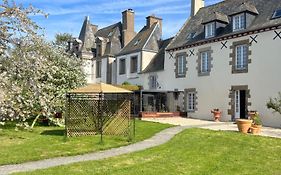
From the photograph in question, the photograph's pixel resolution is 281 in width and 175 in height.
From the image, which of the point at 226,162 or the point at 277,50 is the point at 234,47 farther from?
the point at 226,162

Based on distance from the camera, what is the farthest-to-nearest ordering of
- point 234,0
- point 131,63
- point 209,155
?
point 131,63 → point 234,0 → point 209,155

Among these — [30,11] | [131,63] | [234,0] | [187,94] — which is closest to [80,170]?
[30,11]

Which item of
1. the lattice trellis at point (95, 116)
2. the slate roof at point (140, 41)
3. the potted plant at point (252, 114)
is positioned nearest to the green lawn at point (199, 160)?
the lattice trellis at point (95, 116)

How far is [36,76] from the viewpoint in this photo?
11578 millimetres

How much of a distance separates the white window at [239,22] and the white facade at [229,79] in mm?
858

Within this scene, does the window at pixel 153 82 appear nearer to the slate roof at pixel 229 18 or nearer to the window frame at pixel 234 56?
the slate roof at pixel 229 18

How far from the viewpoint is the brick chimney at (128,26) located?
37.8 meters

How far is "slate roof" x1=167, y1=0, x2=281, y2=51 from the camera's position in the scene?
2003 centimetres

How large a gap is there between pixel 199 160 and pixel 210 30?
1541 centimetres

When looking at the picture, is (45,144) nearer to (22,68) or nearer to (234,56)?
(22,68)

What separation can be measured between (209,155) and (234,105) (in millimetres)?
11731

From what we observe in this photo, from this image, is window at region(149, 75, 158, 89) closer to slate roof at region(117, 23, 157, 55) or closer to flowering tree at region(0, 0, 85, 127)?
slate roof at region(117, 23, 157, 55)

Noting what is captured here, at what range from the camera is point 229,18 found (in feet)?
75.7

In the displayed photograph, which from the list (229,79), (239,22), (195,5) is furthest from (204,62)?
(195,5)
